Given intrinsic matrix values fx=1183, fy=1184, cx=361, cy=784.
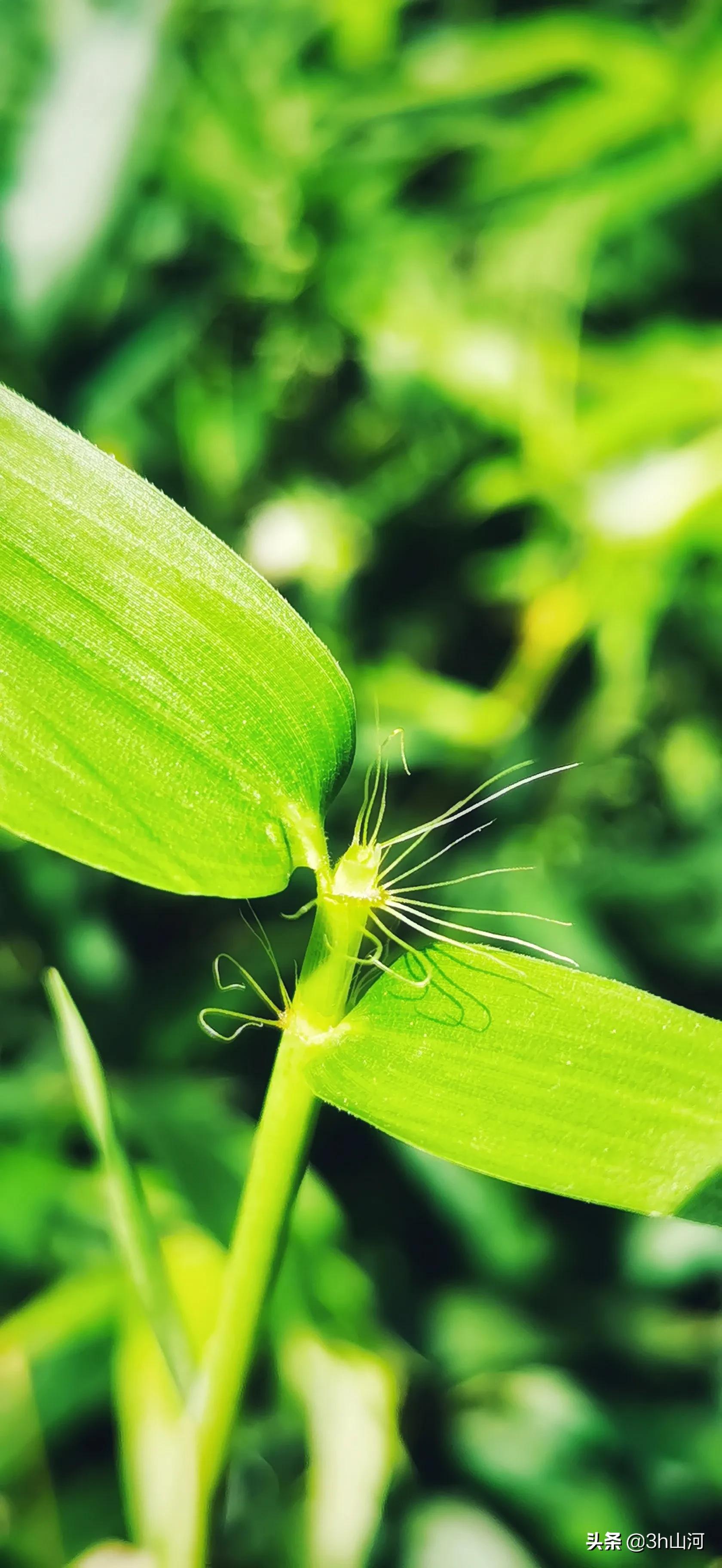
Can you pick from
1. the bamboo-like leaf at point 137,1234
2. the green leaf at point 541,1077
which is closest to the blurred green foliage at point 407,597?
the bamboo-like leaf at point 137,1234

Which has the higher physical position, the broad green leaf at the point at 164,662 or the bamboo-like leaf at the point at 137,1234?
the broad green leaf at the point at 164,662

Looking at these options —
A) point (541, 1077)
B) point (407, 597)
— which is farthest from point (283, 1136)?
point (407, 597)

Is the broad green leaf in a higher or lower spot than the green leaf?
higher

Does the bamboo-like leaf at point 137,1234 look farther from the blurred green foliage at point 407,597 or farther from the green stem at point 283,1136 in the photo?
the blurred green foliage at point 407,597

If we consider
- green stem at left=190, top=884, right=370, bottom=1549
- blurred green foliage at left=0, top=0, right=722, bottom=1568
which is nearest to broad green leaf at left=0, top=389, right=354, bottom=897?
green stem at left=190, top=884, right=370, bottom=1549

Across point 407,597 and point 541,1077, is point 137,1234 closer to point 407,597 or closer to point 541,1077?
point 541,1077

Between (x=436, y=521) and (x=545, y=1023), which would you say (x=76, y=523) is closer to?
(x=545, y=1023)

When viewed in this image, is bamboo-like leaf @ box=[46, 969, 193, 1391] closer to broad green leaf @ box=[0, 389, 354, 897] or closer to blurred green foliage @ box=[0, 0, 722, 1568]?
broad green leaf @ box=[0, 389, 354, 897]
